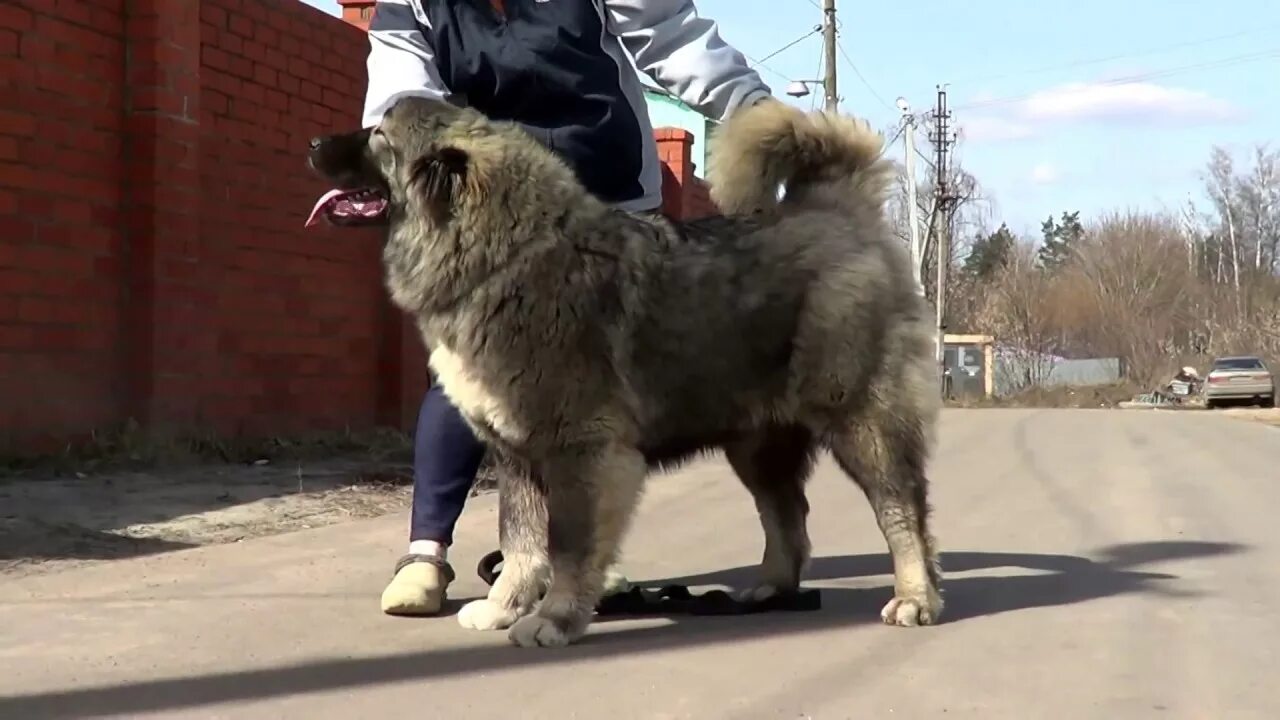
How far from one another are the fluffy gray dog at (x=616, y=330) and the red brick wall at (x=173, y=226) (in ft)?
13.0

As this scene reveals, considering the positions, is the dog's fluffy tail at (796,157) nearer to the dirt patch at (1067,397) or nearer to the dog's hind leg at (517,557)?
the dog's hind leg at (517,557)

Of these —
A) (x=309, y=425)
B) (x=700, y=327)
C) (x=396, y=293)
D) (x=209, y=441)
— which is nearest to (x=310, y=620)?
(x=396, y=293)

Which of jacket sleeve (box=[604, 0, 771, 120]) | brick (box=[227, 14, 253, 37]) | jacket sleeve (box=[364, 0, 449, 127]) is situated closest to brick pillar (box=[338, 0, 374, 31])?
brick (box=[227, 14, 253, 37])

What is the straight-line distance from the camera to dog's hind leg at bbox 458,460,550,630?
4.14m

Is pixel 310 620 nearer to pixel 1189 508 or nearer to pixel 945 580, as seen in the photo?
pixel 945 580

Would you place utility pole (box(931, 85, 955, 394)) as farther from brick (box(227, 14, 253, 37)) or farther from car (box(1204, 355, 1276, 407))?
brick (box(227, 14, 253, 37))

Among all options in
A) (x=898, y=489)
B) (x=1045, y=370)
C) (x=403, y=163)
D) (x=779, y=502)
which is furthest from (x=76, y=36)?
(x=1045, y=370)

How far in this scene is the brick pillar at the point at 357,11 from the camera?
1142cm

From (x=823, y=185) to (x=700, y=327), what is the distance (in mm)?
827

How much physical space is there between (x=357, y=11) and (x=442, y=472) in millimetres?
8115

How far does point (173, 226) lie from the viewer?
808cm

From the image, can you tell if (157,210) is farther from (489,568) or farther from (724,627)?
(724,627)

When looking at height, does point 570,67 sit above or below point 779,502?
above

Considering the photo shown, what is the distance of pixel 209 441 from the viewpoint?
841cm
